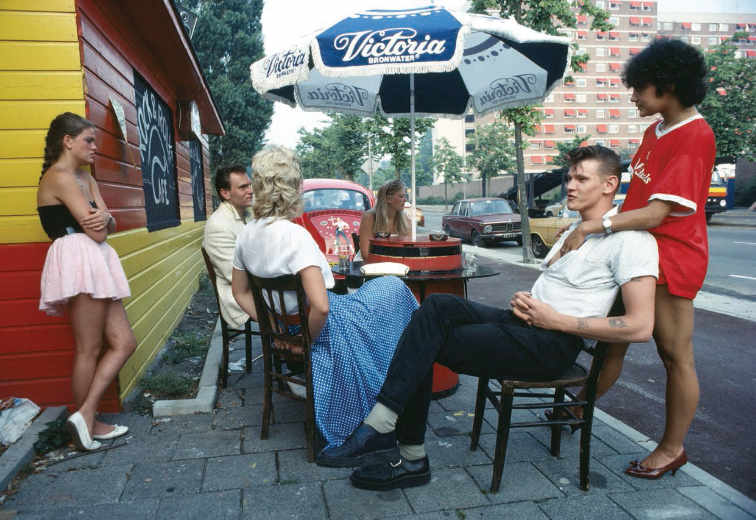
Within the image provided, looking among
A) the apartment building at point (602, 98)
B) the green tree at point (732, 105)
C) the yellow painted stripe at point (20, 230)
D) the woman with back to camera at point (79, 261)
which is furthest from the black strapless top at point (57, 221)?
the apartment building at point (602, 98)

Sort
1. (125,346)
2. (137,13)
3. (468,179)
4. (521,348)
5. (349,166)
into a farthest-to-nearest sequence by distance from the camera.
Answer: (468,179) < (349,166) < (137,13) < (125,346) < (521,348)

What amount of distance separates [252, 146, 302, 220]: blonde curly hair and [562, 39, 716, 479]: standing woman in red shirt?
1.56 metres

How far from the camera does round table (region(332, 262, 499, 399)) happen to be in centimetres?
344

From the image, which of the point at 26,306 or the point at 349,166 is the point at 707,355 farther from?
the point at 349,166

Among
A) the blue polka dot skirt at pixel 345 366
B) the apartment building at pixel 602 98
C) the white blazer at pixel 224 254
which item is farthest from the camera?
the apartment building at pixel 602 98

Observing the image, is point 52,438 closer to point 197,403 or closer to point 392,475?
point 197,403

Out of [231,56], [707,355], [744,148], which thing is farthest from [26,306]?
[744,148]

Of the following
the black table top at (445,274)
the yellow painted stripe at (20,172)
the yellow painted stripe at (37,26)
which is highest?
the yellow painted stripe at (37,26)

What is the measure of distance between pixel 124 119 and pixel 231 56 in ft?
87.8

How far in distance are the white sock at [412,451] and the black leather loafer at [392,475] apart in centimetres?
2

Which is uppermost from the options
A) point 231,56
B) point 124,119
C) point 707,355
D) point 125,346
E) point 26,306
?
point 231,56

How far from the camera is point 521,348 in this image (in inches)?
98.3

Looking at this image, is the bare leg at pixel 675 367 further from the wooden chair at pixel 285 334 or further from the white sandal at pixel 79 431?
the white sandal at pixel 79 431

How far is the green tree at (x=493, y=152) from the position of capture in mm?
47881
